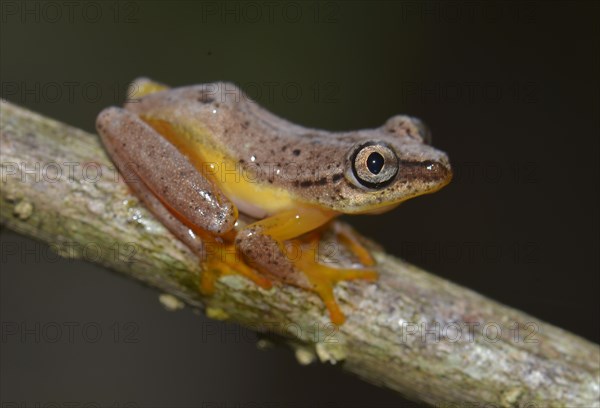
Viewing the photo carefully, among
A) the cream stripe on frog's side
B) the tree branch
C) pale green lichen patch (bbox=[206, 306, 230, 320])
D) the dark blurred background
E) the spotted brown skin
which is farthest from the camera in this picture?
the dark blurred background

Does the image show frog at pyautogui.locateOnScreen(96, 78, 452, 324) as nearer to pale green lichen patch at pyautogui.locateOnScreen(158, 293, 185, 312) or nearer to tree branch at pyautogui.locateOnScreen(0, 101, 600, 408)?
tree branch at pyautogui.locateOnScreen(0, 101, 600, 408)

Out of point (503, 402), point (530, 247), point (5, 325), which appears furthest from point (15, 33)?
point (503, 402)

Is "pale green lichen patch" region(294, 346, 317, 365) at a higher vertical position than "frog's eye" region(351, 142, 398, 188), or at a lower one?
lower

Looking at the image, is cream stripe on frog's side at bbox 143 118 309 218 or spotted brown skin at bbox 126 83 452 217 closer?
spotted brown skin at bbox 126 83 452 217

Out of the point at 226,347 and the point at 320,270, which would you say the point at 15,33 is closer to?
the point at 226,347

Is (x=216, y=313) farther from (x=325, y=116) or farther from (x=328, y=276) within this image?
(x=325, y=116)

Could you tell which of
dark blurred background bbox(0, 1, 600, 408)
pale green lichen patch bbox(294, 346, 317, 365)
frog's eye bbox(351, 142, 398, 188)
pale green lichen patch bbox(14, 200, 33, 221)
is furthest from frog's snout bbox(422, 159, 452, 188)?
dark blurred background bbox(0, 1, 600, 408)
